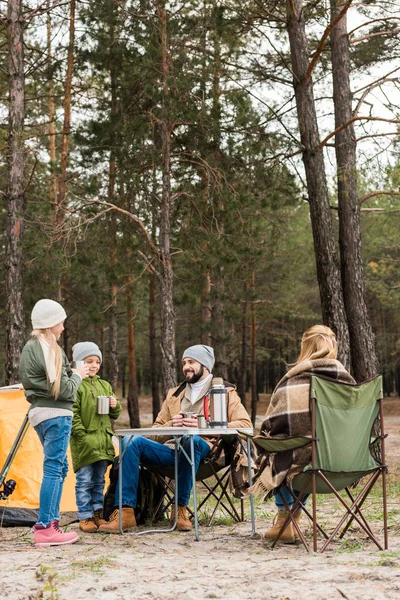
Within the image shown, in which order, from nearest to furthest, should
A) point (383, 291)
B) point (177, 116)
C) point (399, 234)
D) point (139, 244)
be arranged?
point (177, 116)
point (139, 244)
point (399, 234)
point (383, 291)

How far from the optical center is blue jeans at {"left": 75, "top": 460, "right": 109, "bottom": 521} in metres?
5.55

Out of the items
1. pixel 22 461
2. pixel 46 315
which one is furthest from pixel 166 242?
pixel 46 315

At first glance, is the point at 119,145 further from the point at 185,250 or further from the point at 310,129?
the point at 310,129

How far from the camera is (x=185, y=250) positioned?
13734mm

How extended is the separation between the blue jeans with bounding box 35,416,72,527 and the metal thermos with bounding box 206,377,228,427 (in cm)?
103

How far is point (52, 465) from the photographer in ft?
16.0

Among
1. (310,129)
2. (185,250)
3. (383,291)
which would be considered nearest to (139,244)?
(185,250)

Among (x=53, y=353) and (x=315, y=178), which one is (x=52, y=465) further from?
(x=315, y=178)

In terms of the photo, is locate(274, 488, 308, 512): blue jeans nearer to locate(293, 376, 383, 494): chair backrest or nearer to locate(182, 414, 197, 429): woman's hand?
locate(293, 376, 383, 494): chair backrest

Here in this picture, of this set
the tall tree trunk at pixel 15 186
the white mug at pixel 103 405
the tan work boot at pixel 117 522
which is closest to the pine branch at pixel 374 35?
the tall tree trunk at pixel 15 186

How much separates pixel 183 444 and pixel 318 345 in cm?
131

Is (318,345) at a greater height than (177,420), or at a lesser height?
greater

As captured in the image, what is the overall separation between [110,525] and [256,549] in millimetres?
1235

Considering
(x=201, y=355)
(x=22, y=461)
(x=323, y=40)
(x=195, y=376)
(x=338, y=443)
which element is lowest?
(x=22, y=461)
